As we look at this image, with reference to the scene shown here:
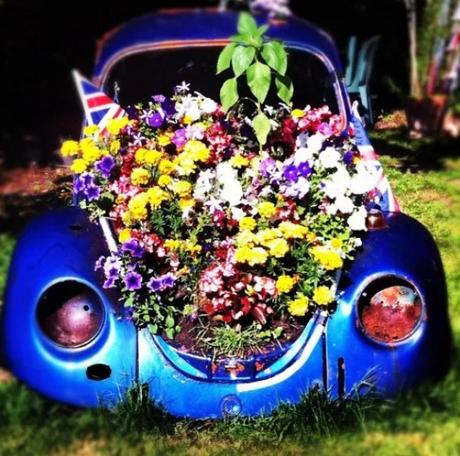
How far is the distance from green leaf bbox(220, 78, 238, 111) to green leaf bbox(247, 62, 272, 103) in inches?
3.9

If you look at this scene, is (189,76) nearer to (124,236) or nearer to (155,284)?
(124,236)

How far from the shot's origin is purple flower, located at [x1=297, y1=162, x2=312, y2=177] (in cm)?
295

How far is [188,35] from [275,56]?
3.04 ft

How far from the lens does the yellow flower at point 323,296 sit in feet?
8.96

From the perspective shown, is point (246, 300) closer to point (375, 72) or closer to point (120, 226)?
point (120, 226)

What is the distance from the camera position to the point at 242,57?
3088 millimetres

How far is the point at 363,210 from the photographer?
9.65ft

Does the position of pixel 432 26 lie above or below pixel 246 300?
above

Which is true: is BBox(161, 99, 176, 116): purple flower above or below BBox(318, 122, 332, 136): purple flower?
above

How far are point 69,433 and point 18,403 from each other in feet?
0.81

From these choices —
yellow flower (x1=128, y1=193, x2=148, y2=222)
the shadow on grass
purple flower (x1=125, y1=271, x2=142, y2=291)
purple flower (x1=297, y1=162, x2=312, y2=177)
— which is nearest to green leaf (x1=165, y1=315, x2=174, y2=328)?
purple flower (x1=125, y1=271, x2=142, y2=291)

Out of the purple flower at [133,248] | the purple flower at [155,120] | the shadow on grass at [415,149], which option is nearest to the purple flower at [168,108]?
the purple flower at [155,120]

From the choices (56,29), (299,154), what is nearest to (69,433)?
(299,154)

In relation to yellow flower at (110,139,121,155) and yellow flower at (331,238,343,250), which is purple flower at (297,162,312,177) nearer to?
yellow flower at (331,238,343,250)
